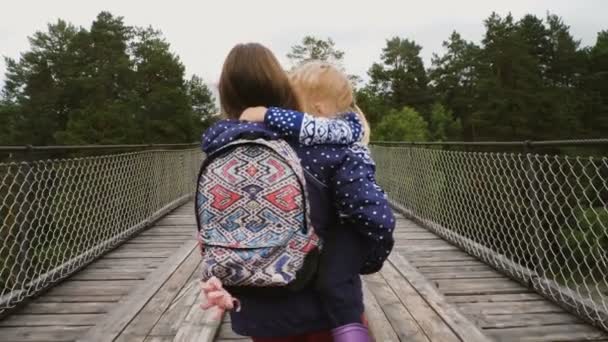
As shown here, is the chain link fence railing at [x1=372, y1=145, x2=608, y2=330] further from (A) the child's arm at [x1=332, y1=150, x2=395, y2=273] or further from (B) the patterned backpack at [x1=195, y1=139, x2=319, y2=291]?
(B) the patterned backpack at [x1=195, y1=139, x2=319, y2=291]

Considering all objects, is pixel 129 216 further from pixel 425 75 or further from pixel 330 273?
pixel 425 75

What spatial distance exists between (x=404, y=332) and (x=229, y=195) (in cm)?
162

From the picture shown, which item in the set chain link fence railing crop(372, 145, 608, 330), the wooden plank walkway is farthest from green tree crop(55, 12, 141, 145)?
the wooden plank walkway

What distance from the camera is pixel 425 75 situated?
5250 cm

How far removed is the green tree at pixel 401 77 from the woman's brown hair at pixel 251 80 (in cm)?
5090

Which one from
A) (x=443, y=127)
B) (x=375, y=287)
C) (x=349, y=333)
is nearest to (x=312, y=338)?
(x=349, y=333)

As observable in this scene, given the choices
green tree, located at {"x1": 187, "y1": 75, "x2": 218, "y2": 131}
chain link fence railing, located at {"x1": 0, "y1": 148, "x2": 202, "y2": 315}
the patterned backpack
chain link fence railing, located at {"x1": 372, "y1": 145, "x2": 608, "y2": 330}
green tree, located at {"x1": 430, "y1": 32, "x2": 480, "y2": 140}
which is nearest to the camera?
the patterned backpack

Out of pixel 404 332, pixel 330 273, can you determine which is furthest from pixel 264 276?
pixel 404 332

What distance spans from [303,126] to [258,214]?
0.22m

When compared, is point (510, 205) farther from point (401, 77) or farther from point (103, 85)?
point (401, 77)

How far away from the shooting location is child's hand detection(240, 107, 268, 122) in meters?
1.22

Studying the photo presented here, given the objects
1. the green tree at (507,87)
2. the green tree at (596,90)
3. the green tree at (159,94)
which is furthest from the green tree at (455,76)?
the green tree at (159,94)

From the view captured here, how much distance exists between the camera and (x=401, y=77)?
51.8 m

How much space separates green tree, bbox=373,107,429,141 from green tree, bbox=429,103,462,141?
187 cm
